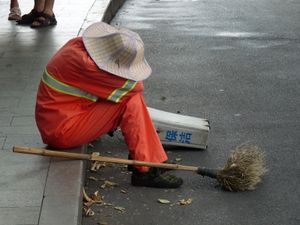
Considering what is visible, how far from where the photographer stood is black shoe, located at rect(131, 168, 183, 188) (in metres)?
4.47

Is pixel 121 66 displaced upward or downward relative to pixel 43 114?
upward

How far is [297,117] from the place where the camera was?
5.83 meters

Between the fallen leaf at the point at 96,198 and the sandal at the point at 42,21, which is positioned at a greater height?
the fallen leaf at the point at 96,198

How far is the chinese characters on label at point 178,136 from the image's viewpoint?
16.5 ft

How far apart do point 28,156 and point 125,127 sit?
67 centimetres

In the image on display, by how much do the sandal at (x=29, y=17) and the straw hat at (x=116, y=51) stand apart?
4331mm

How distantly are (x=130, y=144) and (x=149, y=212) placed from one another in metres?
0.47

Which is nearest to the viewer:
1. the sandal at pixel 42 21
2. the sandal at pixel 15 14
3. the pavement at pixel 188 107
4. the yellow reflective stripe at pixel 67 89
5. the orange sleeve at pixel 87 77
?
the pavement at pixel 188 107

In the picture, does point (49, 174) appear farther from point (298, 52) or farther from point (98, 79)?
point (298, 52)

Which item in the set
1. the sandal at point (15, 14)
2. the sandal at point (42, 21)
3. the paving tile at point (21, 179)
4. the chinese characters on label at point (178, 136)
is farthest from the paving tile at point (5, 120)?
the sandal at point (15, 14)

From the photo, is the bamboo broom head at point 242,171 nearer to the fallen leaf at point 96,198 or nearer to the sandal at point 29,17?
the fallen leaf at point 96,198

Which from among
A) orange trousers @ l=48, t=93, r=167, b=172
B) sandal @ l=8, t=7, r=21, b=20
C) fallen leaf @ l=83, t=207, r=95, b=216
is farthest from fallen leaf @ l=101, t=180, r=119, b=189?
sandal @ l=8, t=7, r=21, b=20

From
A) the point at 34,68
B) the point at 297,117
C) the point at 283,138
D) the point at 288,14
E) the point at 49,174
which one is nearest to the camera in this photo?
the point at 49,174

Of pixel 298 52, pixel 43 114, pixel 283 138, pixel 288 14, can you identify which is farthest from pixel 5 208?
pixel 288 14
